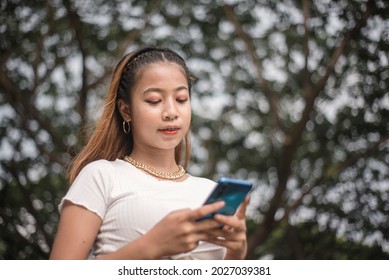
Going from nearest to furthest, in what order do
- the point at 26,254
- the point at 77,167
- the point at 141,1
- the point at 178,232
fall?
the point at 178,232
the point at 77,167
the point at 26,254
the point at 141,1

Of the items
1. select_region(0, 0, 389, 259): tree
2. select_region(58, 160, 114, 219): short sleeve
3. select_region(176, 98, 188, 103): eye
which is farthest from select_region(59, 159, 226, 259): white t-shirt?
select_region(0, 0, 389, 259): tree

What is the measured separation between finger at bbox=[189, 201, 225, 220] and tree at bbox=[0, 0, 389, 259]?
458cm

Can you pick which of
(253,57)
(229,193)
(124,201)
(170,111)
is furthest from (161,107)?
(253,57)

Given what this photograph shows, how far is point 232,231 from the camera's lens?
1937 millimetres

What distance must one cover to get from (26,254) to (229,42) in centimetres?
292

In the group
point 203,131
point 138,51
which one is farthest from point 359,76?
point 138,51

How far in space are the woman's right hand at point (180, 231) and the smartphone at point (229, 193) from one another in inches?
1.1

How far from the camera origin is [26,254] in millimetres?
6426

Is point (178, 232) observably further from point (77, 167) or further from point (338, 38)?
point (338, 38)

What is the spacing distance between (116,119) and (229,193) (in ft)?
2.35

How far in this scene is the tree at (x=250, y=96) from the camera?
21.3 ft

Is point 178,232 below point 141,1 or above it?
above

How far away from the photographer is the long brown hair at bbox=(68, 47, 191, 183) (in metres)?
2.39

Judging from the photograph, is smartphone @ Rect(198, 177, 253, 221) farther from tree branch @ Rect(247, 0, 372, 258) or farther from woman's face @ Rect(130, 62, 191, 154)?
tree branch @ Rect(247, 0, 372, 258)
